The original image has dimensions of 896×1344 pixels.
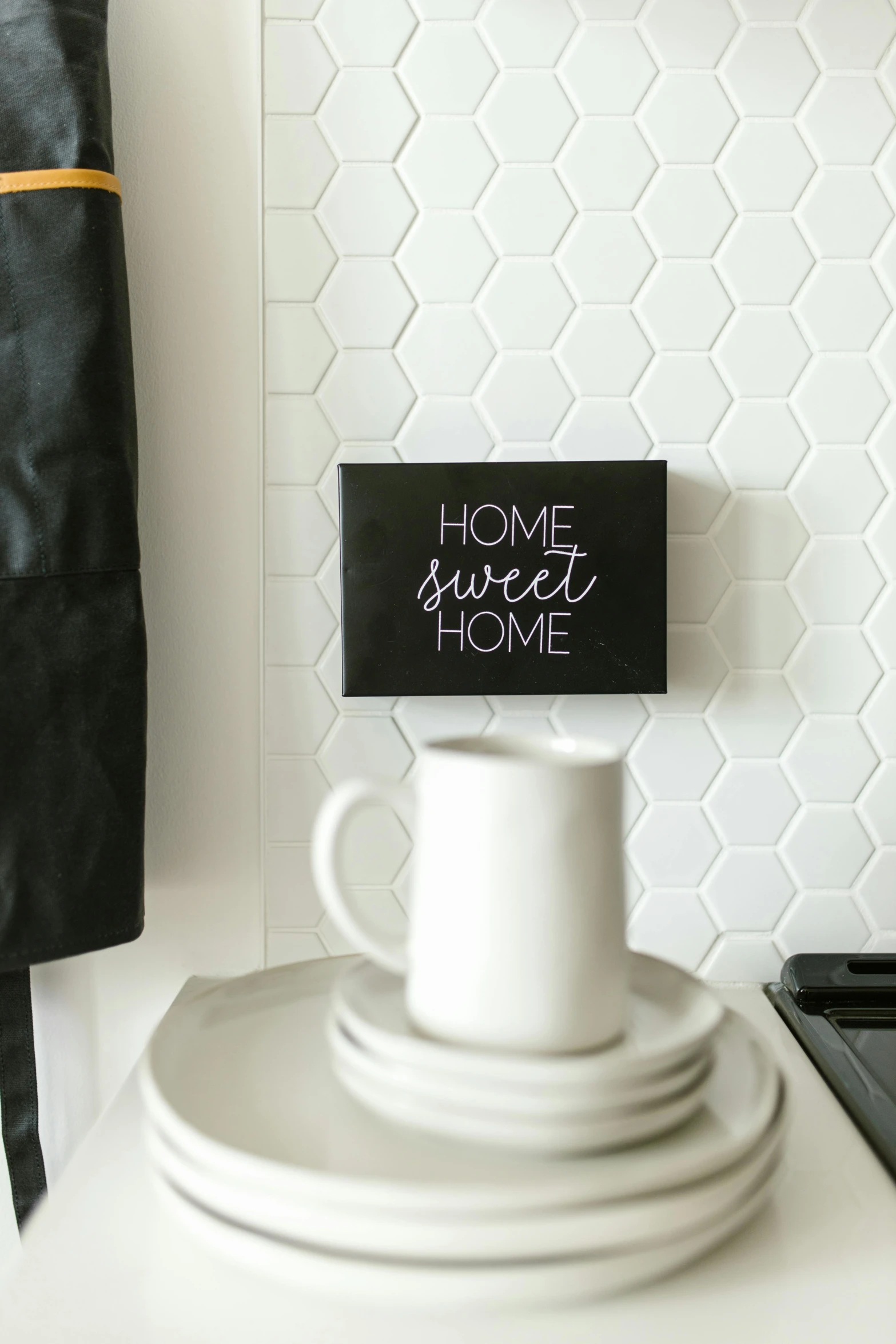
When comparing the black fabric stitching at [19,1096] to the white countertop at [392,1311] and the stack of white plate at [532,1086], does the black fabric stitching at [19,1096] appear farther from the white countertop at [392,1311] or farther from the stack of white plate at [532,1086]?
the stack of white plate at [532,1086]

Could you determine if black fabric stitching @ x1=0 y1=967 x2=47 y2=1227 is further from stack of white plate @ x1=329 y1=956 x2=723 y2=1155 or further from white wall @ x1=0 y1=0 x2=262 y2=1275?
stack of white plate @ x1=329 y1=956 x2=723 y2=1155

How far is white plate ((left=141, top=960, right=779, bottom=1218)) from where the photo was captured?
464mm

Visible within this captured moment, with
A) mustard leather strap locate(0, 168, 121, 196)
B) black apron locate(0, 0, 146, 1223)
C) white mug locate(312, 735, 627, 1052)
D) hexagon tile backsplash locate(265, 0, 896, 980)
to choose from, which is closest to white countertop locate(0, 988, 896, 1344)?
white mug locate(312, 735, 627, 1052)

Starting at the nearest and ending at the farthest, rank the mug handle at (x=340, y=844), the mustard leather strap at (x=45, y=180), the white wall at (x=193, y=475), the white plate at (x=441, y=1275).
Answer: the white plate at (x=441, y=1275)
the mug handle at (x=340, y=844)
the mustard leather strap at (x=45, y=180)
the white wall at (x=193, y=475)

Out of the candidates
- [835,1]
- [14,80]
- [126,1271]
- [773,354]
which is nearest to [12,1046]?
[126,1271]

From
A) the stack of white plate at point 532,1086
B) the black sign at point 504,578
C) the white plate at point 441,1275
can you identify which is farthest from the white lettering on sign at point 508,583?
the white plate at point 441,1275

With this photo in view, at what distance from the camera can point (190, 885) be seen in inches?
39.0

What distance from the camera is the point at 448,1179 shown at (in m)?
0.48

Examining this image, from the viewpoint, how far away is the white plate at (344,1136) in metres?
0.46

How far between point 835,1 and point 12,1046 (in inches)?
46.7

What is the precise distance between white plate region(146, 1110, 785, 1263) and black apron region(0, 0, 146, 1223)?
425mm

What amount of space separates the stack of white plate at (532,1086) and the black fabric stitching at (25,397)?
1.65 feet

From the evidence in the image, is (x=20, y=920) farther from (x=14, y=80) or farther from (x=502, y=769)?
(x=14, y=80)

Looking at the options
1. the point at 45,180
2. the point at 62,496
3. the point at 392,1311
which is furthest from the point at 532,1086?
the point at 45,180
